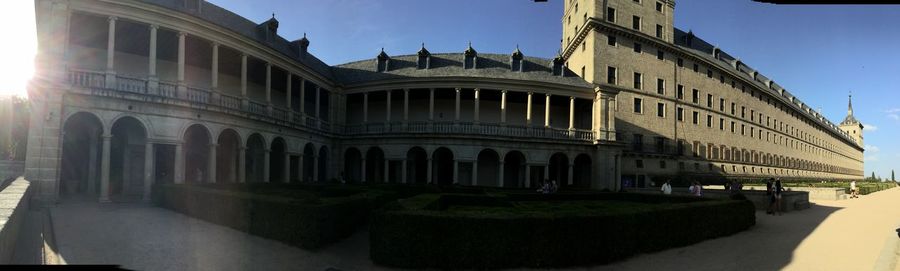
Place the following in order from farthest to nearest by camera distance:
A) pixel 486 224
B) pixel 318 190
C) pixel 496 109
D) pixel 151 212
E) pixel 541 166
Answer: pixel 496 109, pixel 541 166, pixel 318 190, pixel 151 212, pixel 486 224

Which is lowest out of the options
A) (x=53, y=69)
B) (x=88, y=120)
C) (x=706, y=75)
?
(x=88, y=120)

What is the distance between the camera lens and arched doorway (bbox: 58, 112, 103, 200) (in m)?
21.3

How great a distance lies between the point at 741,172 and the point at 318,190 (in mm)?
58516

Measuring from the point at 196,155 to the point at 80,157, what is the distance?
213 inches

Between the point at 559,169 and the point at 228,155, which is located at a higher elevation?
the point at 228,155

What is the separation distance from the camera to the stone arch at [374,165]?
121 feet

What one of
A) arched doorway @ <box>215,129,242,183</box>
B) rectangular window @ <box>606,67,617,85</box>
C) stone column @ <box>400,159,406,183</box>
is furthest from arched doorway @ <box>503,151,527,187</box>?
arched doorway @ <box>215,129,242,183</box>

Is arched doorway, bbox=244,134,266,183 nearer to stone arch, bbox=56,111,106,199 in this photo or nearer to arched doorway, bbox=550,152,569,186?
stone arch, bbox=56,111,106,199

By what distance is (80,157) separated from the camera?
73.6 feet

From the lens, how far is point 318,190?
2078 centimetres

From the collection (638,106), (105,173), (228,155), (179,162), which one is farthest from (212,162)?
(638,106)

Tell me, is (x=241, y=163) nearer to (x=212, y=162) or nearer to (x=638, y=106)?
(x=212, y=162)

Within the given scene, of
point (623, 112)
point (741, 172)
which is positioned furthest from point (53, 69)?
point (741, 172)

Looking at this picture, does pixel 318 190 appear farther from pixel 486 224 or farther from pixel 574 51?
pixel 574 51
